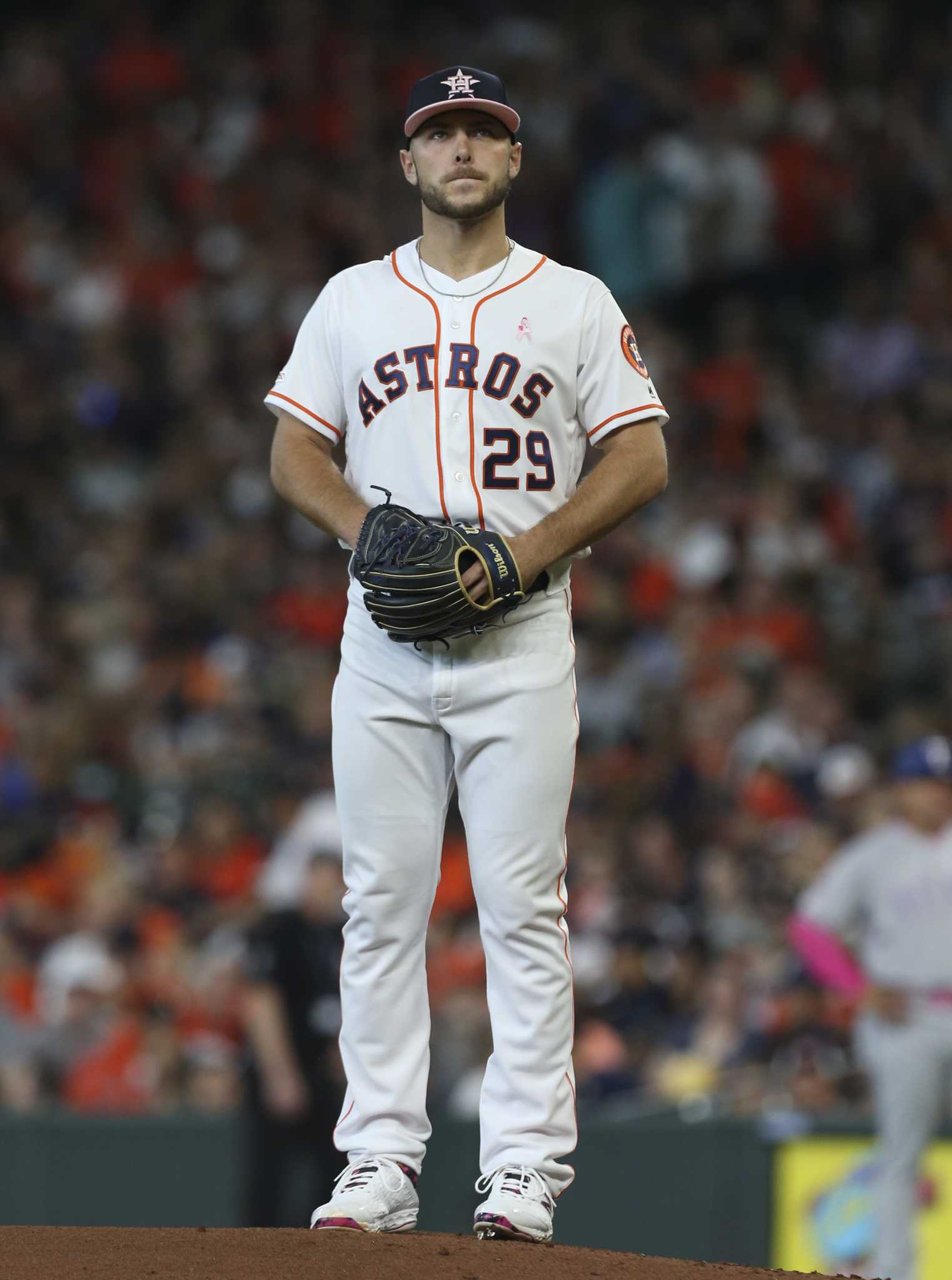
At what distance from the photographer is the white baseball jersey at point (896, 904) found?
7645 millimetres

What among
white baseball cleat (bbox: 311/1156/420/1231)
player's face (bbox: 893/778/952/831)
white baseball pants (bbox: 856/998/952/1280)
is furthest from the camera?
player's face (bbox: 893/778/952/831)

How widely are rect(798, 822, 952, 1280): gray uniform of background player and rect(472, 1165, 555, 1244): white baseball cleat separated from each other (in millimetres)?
3797

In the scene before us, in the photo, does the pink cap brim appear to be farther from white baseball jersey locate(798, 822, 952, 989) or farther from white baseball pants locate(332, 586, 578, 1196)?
white baseball jersey locate(798, 822, 952, 989)

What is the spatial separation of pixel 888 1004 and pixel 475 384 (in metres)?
4.26

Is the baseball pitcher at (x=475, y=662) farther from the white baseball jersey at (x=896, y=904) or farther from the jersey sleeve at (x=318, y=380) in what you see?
the white baseball jersey at (x=896, y=904)

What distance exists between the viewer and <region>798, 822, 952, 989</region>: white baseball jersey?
7645 millimetres

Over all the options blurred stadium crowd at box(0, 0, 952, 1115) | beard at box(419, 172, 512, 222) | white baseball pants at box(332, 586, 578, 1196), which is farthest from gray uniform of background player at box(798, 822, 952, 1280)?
beard at box(419, 172, 512, 222)

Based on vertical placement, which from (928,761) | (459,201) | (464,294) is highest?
(459,201)

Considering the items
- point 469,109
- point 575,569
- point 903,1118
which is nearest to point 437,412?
point 469,109

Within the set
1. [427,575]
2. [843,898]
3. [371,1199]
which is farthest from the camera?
[843,898]

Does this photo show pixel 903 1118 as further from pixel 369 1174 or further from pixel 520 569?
pixel 520 569

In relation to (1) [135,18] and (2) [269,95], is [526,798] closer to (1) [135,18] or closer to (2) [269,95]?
(2) [269,95]

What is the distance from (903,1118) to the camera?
7.34 m

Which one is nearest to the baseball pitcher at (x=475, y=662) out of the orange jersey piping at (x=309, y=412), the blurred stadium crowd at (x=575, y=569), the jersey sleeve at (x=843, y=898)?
the orange jersey piping at (x=309, y=412)
